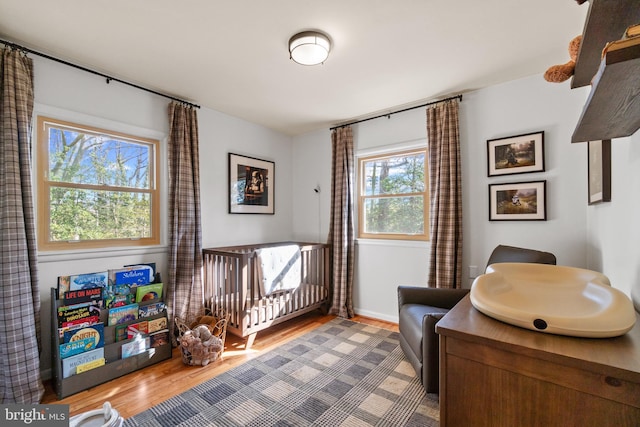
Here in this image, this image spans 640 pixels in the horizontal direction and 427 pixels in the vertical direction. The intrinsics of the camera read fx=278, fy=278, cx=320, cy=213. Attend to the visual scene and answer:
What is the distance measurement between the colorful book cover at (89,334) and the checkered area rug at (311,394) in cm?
68

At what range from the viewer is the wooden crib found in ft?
8.35

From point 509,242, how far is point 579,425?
2.19 metres

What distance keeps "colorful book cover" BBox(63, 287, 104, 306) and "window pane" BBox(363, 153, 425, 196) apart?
2776 mm

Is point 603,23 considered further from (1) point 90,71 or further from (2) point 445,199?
(1) point 90,71

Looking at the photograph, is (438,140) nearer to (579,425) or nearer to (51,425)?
(579,425)

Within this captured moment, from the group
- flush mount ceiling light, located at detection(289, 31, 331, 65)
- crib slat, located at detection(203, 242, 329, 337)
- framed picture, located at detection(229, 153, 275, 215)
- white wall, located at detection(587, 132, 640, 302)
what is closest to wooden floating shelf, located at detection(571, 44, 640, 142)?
white wall, located at detection(587, 132, 640, 302)

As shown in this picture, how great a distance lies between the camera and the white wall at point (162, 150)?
2.07m

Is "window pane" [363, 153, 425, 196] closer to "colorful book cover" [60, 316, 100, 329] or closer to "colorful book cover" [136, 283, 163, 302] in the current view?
"colorful book cover" [136, 283, 163, 302]

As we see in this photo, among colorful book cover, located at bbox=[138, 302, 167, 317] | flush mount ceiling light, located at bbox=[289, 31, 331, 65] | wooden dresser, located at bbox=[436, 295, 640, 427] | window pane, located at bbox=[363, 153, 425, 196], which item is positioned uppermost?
flush mount ceiling light, located at bbox=[289, 31, 331, 65]

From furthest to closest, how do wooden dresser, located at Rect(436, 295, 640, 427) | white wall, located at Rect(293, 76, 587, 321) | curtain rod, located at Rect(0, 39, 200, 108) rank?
white wall, located at Rect(293, 76, 587, 321)
curtain rod, located at Rect(0, 39, 200, 108)
wooden dresser, located at Rect(436, 295, 640, 427)

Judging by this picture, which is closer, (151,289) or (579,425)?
(579,425)

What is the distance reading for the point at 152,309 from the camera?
2.33 m

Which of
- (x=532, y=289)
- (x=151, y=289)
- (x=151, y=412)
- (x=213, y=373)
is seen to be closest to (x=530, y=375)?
(x=532, y=289)

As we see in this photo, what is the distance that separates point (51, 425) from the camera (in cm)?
125
